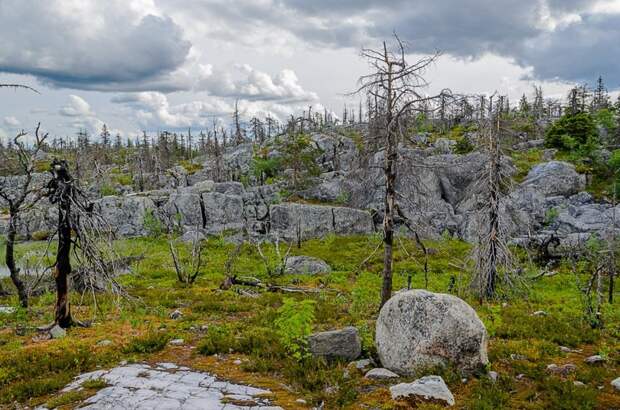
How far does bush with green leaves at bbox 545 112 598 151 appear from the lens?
201ft

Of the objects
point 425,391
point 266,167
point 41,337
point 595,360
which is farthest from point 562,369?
point 266,167

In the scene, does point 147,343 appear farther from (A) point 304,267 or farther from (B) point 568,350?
(A) point 304,267

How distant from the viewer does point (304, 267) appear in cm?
2816

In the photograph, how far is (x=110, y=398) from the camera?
8141mm

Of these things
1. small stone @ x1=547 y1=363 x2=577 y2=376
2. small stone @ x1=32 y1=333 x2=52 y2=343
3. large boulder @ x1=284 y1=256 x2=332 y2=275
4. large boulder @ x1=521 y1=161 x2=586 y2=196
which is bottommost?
large boulder @ x1=284 y1=256 x2=332 y2=275

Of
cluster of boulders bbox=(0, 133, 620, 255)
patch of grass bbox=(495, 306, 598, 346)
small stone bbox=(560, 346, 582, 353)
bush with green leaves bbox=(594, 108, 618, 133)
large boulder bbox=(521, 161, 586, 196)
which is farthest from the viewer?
bush with green leaves bbox=(594, 108, 618, 133)

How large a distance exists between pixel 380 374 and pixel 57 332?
908 cm

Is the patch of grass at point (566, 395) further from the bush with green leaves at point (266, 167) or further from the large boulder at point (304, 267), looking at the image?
the bush with green leaves at point (266, 167)

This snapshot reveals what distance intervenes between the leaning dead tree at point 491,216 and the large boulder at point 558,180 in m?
34.5

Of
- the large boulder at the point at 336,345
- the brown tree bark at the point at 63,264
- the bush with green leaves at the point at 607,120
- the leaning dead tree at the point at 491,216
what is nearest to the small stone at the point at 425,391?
the large boulder at the point at 336,345

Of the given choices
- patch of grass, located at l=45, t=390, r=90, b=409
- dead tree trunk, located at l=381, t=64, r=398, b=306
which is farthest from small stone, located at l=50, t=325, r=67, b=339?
dead tree trunk, located at l=381, t=64, r=398, b=306

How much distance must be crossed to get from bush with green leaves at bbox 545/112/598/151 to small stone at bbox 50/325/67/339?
65.0m

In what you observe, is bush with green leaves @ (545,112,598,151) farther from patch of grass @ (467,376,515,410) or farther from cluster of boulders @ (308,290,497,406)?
patch of grass @ (467,376,515,410)

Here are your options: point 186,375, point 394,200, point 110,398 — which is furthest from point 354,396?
point 394,200
